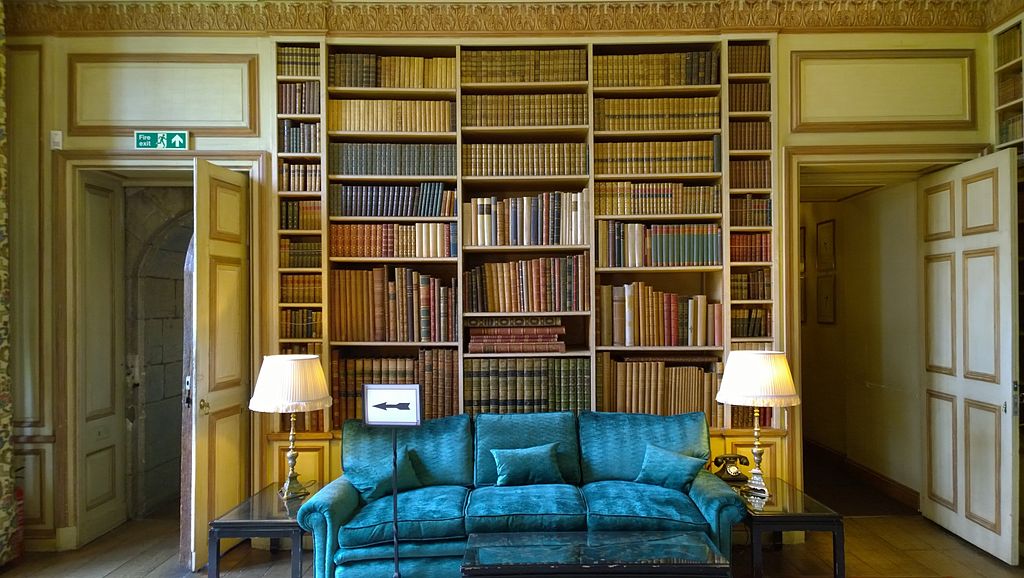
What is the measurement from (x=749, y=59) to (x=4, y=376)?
16.0ft

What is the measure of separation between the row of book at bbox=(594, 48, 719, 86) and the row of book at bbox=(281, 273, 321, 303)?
7.14 ft

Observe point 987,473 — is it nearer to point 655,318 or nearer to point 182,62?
point 655,318

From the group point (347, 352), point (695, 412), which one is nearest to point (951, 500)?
point (695, 412)

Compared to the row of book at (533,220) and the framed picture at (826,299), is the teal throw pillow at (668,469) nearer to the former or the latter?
the row of book at (533,220)

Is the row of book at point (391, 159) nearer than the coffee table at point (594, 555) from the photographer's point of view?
No

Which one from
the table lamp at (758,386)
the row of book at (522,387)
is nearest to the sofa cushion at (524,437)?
the row of book at (522,387)

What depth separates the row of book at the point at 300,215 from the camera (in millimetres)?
4043

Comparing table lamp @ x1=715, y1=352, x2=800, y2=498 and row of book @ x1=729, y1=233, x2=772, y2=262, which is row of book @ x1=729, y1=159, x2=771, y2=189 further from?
table lamp @ x1=715, y1=352, x2=800, y2=498

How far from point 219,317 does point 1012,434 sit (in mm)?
4557

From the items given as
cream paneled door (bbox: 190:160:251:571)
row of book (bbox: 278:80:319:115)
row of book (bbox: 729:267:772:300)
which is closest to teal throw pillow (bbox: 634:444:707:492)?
row of book (bbox: 729:267:772:300)

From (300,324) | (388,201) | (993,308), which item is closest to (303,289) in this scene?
(300,324)

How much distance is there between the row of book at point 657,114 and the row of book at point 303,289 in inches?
80.0

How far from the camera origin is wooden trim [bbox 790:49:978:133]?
404cm

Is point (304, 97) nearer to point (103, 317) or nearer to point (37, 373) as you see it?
point (103, 317)
